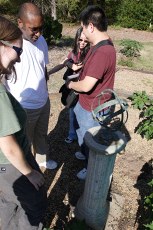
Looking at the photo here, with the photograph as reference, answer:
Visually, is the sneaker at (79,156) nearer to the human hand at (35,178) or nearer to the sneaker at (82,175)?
the sneaker at (82,175)

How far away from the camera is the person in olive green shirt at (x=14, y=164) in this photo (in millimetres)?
1901

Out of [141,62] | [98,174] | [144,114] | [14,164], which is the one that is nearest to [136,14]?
[141,62]

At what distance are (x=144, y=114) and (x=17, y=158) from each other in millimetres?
3584

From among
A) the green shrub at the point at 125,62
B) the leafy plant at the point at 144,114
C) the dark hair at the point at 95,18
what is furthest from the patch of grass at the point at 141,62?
the dark hair at the point at 95,18

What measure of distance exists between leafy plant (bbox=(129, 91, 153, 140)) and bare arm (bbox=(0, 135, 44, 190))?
2872 millimetres

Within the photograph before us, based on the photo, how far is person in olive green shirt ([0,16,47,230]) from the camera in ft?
6.24

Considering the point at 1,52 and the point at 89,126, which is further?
the point at 89,126

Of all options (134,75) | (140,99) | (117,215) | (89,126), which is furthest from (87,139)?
(134,75)

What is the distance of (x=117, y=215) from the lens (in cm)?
342

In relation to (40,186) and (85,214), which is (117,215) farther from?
(40,186)

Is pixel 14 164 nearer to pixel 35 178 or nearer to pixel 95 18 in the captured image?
pixel 35 178

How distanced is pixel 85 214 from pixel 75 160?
45.6 inches

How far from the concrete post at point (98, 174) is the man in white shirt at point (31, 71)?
0.67 metres

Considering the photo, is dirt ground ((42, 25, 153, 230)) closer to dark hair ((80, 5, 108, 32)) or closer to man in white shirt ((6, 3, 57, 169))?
man in white shirt ((6, 3, 57, 169))
